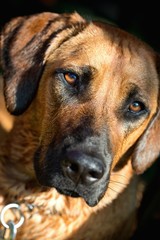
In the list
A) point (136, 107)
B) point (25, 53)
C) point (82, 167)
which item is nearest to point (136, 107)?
point (136, 107)

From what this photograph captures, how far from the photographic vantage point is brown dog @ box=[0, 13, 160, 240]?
3.96m

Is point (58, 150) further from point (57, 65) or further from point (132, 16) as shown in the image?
point (132, 16)

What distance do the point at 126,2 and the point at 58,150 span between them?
16.2ft

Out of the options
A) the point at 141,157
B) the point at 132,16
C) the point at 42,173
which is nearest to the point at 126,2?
the point at 132,16

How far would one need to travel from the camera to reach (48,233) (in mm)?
4477

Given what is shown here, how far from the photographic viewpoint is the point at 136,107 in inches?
169

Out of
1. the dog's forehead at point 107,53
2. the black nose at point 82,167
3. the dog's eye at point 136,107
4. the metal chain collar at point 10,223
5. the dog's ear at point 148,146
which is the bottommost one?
the metal chain collar at point 10,223

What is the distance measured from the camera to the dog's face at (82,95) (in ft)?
12.8

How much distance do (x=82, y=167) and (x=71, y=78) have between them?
28.2 inches

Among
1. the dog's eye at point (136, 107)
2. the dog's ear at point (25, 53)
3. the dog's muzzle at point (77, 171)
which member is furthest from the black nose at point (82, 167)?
the dog's ear at point (25, 53)

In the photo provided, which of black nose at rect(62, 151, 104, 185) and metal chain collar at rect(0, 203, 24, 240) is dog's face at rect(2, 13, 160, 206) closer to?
black nose at rect(62, 151, 104, 185)

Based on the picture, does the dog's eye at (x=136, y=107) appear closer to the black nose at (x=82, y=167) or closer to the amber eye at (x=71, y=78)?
the amber eye at (x=71, y=78)

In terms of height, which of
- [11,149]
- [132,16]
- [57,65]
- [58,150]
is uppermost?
[57,65]

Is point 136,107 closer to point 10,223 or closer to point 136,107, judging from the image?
point 136,107
